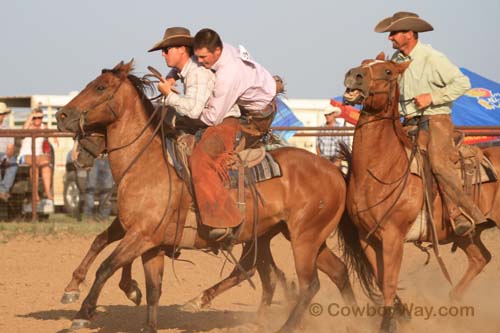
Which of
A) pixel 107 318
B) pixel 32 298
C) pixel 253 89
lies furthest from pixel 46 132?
pixel 253 89

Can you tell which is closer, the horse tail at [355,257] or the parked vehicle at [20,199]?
the horse tail at [355,257]

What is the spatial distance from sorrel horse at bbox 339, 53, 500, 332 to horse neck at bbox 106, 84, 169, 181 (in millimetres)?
1574

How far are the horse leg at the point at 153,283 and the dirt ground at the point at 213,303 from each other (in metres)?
0.80

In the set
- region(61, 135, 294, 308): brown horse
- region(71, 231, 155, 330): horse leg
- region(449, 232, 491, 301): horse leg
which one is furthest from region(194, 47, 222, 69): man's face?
region(449, 232, 491, 301): horse leg

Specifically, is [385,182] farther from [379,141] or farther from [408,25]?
[408,25]

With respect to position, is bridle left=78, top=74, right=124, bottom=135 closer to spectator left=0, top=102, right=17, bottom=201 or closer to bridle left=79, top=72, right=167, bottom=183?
bridle left=79, top=72, right=167, bottom=183

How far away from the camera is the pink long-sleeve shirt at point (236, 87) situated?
7492mm

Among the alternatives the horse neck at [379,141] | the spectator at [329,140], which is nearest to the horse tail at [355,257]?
the horse neck at [379,141]

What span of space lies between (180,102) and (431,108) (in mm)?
2087

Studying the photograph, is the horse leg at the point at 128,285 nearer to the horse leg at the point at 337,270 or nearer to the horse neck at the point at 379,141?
the horse leg at the point at 337,270

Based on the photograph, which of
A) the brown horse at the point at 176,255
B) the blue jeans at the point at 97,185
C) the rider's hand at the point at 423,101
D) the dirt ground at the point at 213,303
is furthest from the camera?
the blue jeans at the point at 97,185

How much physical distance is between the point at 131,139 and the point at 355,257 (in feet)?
7.07

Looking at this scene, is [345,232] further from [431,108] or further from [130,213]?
[130,213]

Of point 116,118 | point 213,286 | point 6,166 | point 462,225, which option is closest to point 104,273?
point 116,118
